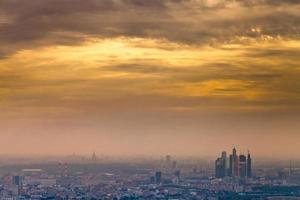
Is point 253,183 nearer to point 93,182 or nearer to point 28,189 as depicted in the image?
point 93,182

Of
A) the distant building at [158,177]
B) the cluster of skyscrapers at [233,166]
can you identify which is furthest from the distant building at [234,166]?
the distant building at [158,177]

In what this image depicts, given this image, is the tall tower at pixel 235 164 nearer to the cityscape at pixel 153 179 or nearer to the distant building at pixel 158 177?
the cityscape at pixel 153 179

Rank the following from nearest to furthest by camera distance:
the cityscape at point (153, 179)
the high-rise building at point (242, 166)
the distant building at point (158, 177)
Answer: the cityscape at point (153, 179), the distant building at point (158, 177), the high-rise building at point (242, 166)

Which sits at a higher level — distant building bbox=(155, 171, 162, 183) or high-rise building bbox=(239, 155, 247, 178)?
high-rise building bbox=(239, 155, 247, 178)

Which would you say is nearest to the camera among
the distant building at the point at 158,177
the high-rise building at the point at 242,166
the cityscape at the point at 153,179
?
the cityscape at the point at 153,179

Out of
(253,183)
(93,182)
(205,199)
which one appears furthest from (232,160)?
(205,199)

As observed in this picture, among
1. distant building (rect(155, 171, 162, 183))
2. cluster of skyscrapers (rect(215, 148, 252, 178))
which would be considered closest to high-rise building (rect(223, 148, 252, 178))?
cluster of skyscrapers (rect(215, 148, 252, 178))

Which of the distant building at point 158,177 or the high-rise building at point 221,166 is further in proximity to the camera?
the high-rise building at point 221,166

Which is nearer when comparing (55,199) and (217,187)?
(55,199)

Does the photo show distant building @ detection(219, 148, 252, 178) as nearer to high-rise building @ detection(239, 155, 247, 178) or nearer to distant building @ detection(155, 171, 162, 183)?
high-rise building @ detection(239, 155, 247, 178)
